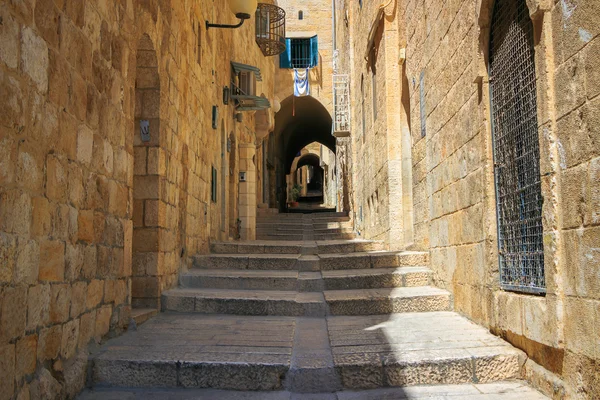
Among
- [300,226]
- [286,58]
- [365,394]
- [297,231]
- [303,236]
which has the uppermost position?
[286,58]

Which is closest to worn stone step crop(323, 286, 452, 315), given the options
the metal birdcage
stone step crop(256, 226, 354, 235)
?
stone step crop(256, 226, 354, 235)

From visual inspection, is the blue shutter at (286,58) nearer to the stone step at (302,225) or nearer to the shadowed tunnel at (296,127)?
the shadowed tunnel at (296,127)

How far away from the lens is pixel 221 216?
31.3ft

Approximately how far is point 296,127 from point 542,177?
22617mm

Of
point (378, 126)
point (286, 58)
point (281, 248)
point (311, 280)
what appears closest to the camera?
point (311, 280)

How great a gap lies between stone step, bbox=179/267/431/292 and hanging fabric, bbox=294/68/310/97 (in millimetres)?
13492

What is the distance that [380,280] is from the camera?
6098mm

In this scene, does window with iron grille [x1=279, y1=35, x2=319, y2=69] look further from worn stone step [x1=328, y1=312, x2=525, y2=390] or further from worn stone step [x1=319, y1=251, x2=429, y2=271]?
worn stone step [x1=328, y1=312, x2=525, y2=390]

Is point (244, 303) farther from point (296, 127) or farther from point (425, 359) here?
point (296, 127)

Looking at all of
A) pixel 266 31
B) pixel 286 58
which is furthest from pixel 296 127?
pixel 266 31

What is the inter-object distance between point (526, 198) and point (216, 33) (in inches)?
263

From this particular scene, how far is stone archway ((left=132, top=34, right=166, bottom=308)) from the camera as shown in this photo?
5430 millimetres

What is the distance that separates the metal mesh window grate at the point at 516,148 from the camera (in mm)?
3369

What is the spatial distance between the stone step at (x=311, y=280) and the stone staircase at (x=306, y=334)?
0.01 m
